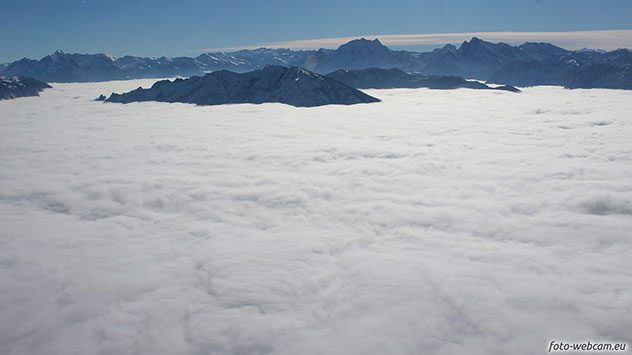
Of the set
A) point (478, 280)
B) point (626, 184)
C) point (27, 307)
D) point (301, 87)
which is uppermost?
point (301, 87)

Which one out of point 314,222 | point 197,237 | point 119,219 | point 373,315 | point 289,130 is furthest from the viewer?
Result: point 289,130

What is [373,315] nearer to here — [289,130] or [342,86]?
[289,130]

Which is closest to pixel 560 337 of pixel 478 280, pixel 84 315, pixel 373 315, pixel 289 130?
pixel 478 280

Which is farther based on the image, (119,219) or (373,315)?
(119,219)

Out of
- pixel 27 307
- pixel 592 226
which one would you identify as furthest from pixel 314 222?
pixel 592 226

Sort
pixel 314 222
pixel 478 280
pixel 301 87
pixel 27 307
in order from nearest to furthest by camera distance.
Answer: pixel 27 307
pixel 478 280
pixel 314 222
pixel 301 87

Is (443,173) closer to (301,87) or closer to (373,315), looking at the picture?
(373,315)

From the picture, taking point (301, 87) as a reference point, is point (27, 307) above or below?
below
